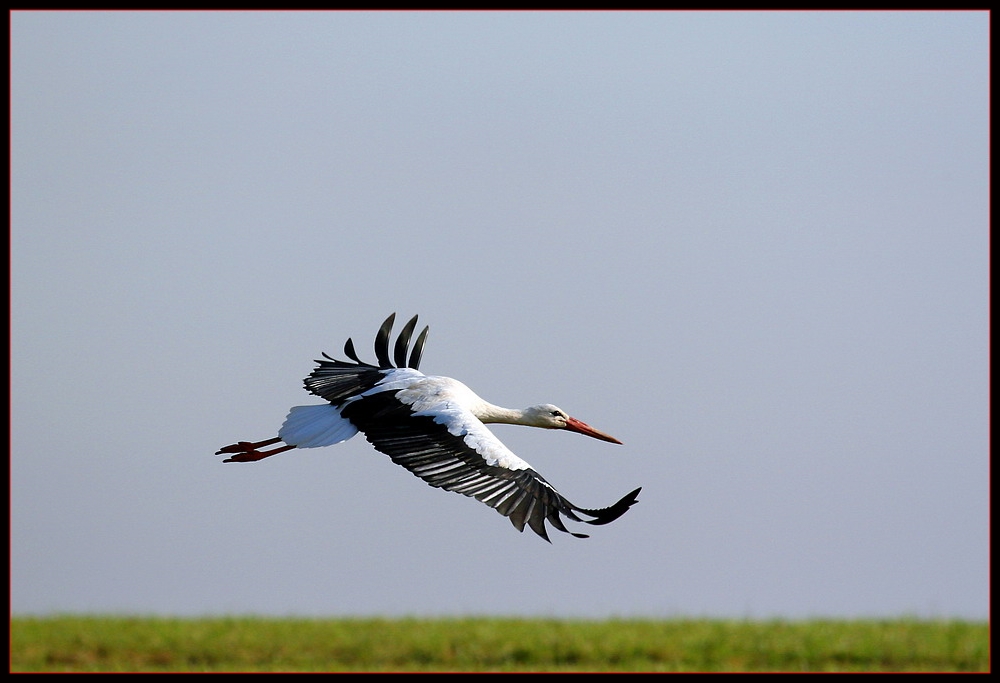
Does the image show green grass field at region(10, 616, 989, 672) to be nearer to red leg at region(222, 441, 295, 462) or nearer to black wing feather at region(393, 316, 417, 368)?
red leg at region(222, 441, 295, 462)

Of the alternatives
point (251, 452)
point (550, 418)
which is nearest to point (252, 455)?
point (251, 452)

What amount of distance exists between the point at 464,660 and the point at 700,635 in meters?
1.50

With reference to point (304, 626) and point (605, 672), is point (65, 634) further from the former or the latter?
point (605, 672)

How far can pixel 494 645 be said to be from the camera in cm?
1090

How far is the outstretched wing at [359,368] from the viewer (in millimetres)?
10602

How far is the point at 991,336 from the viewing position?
412 inches

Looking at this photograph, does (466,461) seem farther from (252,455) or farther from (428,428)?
(252,455)

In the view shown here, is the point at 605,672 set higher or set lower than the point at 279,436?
lower

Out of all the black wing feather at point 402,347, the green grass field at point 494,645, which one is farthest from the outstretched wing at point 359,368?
the green grass field at point 494,645

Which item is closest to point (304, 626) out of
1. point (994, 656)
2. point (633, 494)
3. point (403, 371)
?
point (403, 371)

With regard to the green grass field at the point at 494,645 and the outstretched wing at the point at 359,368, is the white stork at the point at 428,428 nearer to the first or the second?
the outstretched wing at the point at 359,368

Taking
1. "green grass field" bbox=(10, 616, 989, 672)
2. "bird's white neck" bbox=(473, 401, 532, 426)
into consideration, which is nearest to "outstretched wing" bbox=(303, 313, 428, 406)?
"bird's white neck" bbox=(473, 401, 532, 426)

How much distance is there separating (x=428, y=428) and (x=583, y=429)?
61.2 inches

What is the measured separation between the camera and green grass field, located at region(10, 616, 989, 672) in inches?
419
